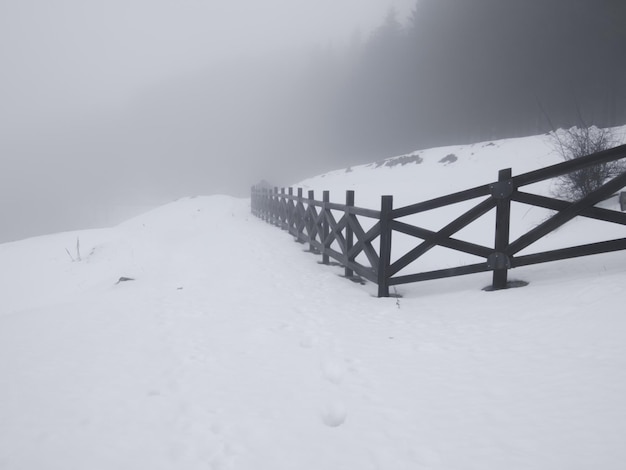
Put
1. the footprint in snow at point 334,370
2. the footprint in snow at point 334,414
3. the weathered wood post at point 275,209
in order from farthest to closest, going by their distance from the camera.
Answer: the weathered wood post at point 275,209 < the footprint in snow at point 334,370 < the footprint in snow at point 334,414

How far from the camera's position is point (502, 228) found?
459 centimetres

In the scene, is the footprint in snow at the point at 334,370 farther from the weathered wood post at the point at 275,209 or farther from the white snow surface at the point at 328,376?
the weathered wood post at the point at 275,209

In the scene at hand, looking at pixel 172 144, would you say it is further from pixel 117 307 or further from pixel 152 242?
pixel 117 307

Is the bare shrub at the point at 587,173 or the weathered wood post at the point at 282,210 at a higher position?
the bare shrub at the point at 587,173

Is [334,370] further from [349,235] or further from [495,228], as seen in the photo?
[349,235]

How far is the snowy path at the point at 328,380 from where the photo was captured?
2.20 m

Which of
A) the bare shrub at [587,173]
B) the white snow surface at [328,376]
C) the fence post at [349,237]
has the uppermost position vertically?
the bare shrub at [587,173]

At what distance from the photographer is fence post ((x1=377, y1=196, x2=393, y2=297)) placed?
537cm

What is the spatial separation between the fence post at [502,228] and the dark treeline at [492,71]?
23.8m

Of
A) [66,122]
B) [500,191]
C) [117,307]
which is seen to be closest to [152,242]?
[117,307]

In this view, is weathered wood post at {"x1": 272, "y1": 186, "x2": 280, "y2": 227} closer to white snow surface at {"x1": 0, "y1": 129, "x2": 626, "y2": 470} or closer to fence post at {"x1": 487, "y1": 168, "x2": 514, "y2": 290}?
white snow surface at {"x1": 0, "y1": 129, "x2": 626, "y2": 470}

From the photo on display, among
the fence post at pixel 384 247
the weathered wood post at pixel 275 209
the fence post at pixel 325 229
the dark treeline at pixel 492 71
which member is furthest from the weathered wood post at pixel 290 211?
the dark treeline at pixel 492 71

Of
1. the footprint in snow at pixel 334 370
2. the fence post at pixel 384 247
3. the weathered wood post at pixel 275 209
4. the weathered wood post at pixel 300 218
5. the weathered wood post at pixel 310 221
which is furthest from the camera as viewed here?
the weathered wood post at pixel 275 209

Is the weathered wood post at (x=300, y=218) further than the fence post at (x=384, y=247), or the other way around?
the weathered wood post at (x=300, y=218)
